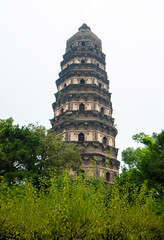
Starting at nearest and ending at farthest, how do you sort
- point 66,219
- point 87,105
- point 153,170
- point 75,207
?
point 66,219
point 75,207
point 153,170
point 87,105

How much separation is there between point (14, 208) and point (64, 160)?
34.1 feet

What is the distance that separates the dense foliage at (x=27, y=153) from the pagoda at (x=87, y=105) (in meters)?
3.75

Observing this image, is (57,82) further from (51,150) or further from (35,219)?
(35,219)

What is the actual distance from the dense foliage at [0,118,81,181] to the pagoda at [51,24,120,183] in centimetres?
375

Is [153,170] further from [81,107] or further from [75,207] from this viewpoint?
[81,107]

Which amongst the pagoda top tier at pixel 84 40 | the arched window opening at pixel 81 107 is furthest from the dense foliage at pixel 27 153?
the pagoda top tier at pixel 84 40

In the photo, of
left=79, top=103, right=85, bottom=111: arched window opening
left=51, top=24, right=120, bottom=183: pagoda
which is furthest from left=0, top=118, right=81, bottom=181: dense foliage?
left=79, top=103, right=85, bottom=111: arched window opening

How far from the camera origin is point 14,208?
7465mm

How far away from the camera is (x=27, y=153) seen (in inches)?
580

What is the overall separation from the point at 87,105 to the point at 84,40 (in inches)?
393

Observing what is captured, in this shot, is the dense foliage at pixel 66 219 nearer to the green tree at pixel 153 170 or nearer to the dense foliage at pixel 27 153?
the green tree at pixel 153 170

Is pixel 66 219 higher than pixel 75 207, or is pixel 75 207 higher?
pixel 75 207

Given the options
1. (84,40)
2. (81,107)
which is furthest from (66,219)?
(84,40)

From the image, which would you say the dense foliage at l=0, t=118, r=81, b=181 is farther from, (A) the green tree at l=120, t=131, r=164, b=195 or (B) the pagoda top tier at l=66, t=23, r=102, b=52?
(B) the pagoda top tier at l=66, t=23, r=102, b=52
